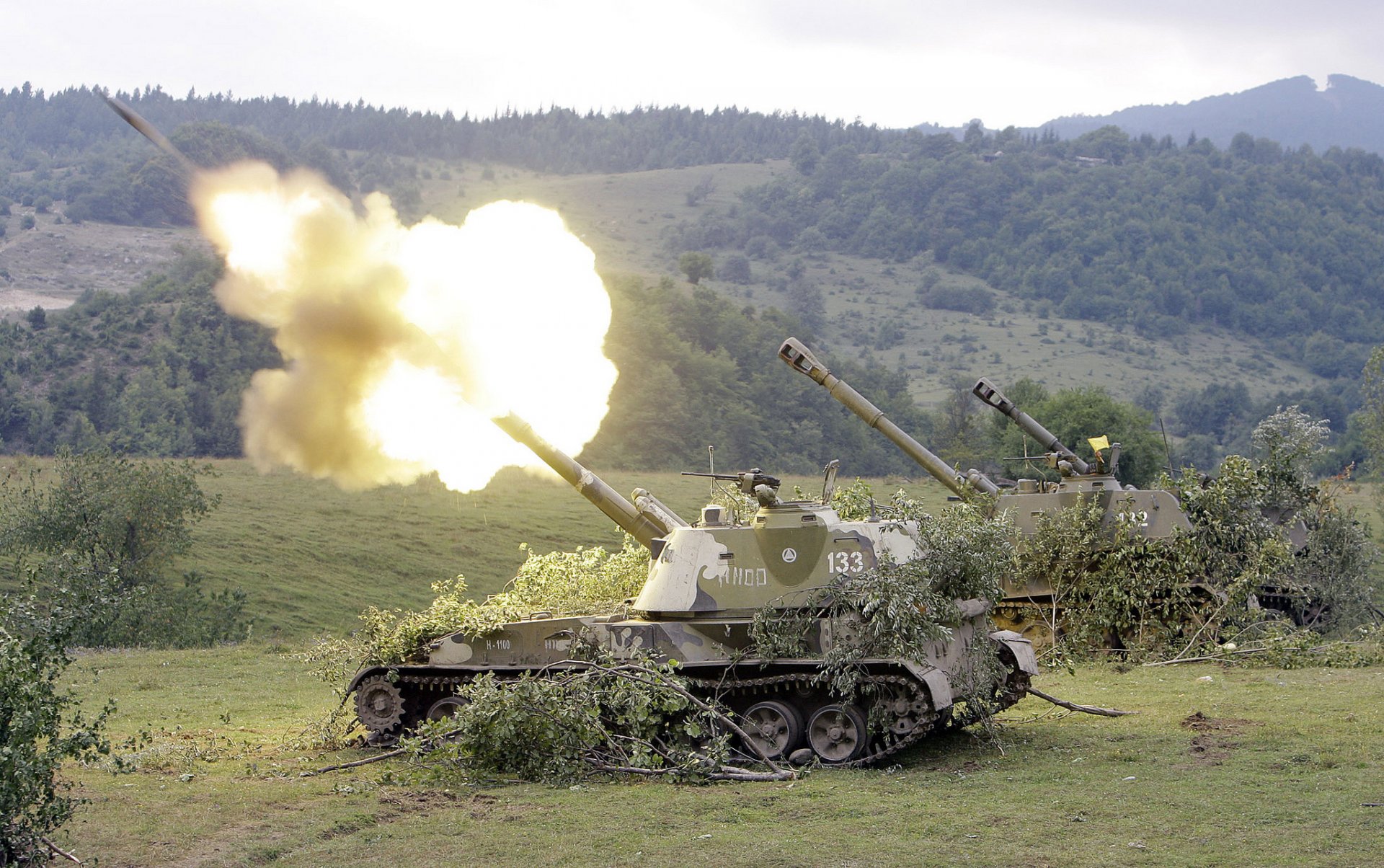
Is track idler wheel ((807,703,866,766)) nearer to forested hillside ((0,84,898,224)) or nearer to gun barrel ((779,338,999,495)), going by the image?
gun barrel ((779,338,999,495))

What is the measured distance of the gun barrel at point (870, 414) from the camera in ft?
71.4

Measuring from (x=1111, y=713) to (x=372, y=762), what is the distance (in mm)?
8223

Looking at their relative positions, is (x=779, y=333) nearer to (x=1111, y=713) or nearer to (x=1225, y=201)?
(x=1111, y=713)

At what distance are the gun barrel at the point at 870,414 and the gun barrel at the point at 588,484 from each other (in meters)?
5.10

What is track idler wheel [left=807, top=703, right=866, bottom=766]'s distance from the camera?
13688 mm

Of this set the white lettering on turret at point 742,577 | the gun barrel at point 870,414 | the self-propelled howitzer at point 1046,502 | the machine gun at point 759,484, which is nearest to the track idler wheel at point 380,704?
the white lettering on turret at point 742,577

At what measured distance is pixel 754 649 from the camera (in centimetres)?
1403

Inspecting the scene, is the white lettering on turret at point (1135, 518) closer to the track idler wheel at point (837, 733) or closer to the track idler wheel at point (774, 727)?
the track idler wheel at point (837, 733)

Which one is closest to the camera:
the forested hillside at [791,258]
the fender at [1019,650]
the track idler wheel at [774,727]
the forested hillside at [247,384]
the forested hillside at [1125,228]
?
the track idler wheel at [774,727]

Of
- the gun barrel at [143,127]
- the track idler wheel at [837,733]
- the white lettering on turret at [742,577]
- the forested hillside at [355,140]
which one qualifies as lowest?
the track idler wheel at [837,733]

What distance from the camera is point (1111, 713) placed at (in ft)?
53.8

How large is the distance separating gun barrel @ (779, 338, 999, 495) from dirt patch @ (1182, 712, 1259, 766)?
778cm

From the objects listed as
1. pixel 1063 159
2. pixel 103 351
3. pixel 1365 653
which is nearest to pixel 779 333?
pixel 103 351

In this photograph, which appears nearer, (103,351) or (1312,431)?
(1312,431)
